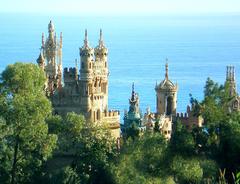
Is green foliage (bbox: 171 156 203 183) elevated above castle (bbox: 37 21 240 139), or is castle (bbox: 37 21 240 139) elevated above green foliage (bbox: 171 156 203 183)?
castle (bbox: 37 21 240 139)

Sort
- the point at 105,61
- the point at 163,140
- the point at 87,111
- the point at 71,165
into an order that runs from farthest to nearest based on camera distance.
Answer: the point at 105,61 → the point at 87,111 → the point at 71,165 → the point at 163,140

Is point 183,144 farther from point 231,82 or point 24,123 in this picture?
point 231,82

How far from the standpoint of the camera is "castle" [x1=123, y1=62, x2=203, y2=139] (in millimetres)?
60406

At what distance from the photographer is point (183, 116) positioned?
66.2 m

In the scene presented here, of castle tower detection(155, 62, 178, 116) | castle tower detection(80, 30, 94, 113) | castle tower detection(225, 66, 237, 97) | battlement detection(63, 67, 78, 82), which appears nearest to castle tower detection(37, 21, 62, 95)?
battlement detection(63, 67, 78, 82)

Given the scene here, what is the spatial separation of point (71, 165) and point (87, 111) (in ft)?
21.6

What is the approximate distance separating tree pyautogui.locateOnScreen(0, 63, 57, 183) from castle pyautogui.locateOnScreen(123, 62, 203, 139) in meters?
6.30

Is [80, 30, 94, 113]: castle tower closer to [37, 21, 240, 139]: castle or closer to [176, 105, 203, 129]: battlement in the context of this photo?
[37, 21, 240, 139]: castle

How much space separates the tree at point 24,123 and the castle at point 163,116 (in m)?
6.30

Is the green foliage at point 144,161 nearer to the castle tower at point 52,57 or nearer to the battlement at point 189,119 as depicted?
the battlement at point 189,119

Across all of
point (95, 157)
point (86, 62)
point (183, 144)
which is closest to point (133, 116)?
point (86, 62)

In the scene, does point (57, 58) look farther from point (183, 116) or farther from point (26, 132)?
point (26, 132)

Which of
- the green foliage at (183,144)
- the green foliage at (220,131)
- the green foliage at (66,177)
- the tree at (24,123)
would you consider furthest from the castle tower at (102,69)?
the green foliage at (183,144)

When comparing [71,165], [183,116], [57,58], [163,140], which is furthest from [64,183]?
[57,58]
